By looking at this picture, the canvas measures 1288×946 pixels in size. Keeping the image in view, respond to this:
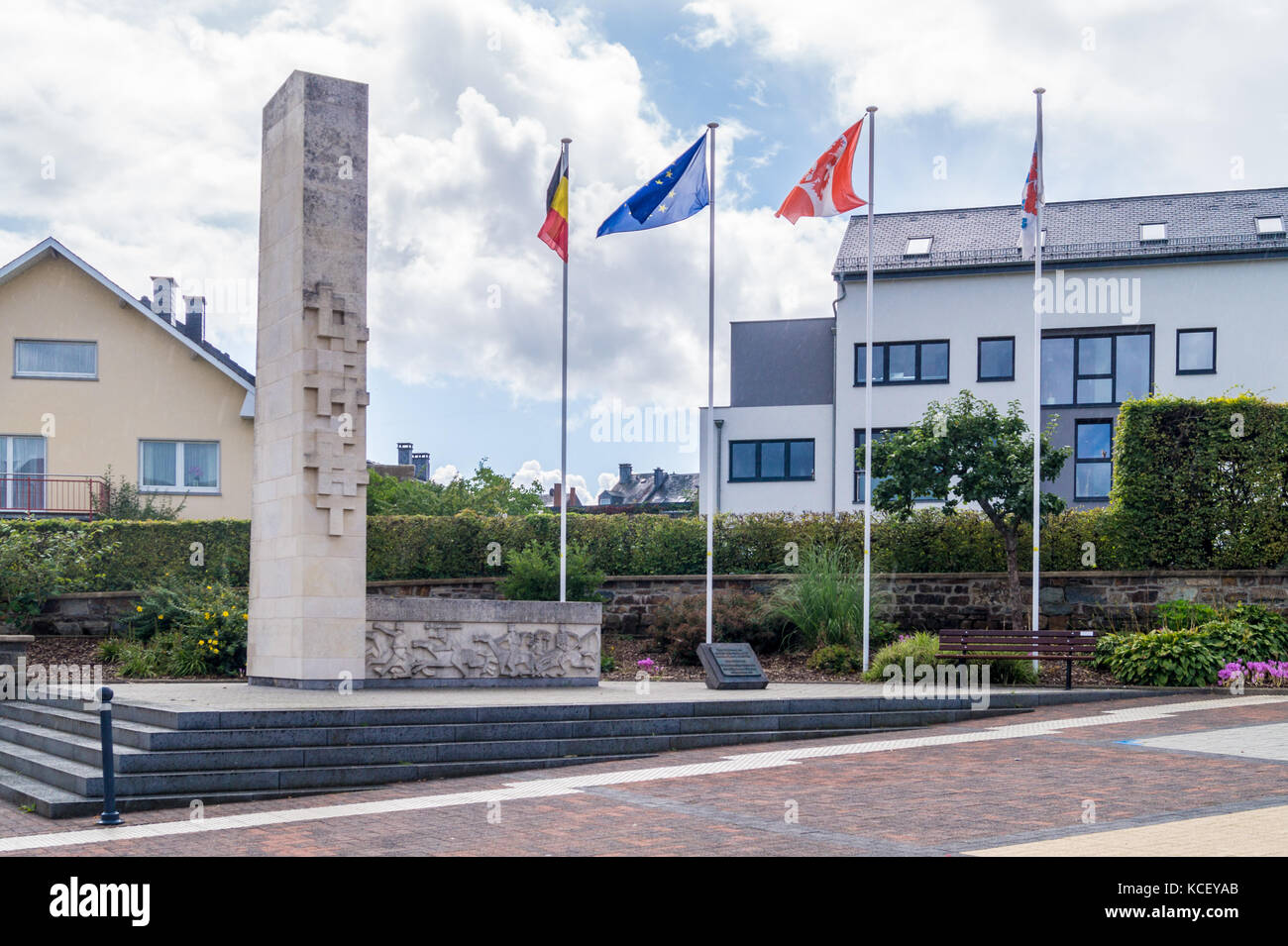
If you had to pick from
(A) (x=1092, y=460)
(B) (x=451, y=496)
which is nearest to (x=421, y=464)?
(B) (x=451, y=496)

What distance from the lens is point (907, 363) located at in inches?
1358

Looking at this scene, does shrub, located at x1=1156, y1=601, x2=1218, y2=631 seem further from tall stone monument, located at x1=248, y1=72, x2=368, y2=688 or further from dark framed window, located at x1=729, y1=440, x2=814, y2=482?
dark framed window, located at x1=729, y1=440, x2=814, y2=482

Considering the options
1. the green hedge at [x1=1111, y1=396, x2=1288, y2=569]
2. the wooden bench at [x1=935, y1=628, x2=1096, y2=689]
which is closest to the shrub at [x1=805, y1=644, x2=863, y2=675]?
the wooden bench at [x1=935, y1=628, x2=1096, y2=689]

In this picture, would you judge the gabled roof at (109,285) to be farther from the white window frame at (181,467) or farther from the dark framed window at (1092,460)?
the dark framed window at (1092,460)

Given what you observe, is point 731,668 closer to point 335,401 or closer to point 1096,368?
point 335,401

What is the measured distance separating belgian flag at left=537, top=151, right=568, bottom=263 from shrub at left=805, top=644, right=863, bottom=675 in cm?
738

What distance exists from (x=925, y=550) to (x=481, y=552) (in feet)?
27.5

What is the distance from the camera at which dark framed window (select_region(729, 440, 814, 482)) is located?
3491 cm

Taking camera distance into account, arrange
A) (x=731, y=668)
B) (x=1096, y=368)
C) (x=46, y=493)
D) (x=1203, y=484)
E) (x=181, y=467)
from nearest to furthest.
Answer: (x=731, y=668) → (x=1203, y=484) → (x=46, y=493) → (x=181, y=467) → (x=1096, y=368)

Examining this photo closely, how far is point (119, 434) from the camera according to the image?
31188mm

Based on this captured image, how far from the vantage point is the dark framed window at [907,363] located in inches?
1347

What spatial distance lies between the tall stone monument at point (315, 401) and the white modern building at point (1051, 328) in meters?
20.3

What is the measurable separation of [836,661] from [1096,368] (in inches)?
694

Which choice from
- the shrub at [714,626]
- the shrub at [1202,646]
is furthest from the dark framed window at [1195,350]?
the shrub at [714,626]
